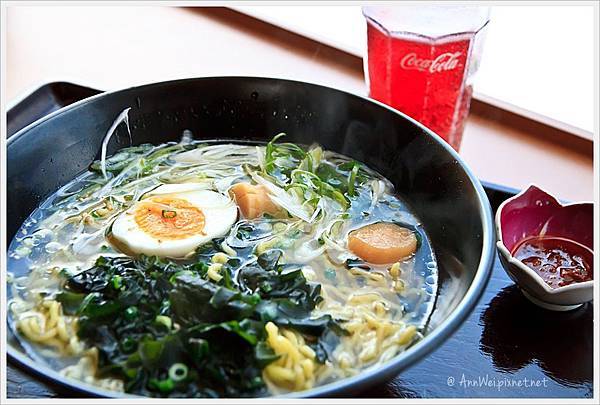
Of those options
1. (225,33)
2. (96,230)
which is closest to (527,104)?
(225,33)

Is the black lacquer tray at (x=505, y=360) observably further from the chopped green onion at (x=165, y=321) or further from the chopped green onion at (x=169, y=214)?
the chopped green onion at (x=169, y=214)

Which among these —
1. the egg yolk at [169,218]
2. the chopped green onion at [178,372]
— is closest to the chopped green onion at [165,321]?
the chopped green onion at [178,372]

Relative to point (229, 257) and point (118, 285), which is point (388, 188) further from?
point (118, 285)

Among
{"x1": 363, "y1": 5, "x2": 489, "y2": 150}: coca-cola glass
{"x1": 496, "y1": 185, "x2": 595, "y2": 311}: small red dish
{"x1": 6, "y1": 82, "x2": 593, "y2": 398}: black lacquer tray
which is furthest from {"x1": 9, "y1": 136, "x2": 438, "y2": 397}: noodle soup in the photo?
{"x1": 363, "y1": 5, "x2": 489, "y2": 150}: coca-cola glass

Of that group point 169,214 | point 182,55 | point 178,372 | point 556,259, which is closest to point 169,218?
point 169,214

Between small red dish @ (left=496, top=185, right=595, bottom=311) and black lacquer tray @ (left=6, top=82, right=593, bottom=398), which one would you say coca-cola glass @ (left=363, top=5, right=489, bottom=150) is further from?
black lacquer tray @ (left=6, top=82, right=593, bottom=398)
